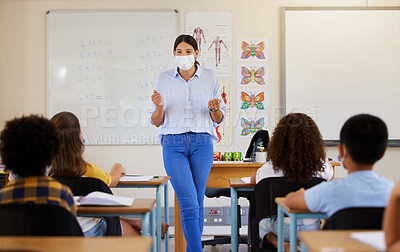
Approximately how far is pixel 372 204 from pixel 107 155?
348 cm

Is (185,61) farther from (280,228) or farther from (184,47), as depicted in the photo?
(280,228)

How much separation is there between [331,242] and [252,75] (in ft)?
11.6

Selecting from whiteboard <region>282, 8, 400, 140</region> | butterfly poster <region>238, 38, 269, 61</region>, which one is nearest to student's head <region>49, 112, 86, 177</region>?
butterfly poster <region>238, 38, 269, 61</region>

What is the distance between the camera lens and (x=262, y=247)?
7.24 ft

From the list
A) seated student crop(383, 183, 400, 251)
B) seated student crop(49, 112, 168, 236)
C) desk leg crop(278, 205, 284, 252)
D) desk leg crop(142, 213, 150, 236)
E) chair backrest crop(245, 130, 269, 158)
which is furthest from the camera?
chair backrest crop(245, 130, 269, 158)

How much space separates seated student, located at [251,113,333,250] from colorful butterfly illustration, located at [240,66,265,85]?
93.9 inches

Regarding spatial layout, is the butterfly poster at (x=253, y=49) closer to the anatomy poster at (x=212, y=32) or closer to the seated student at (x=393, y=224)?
the anatomy poster at (x=212, y=32)

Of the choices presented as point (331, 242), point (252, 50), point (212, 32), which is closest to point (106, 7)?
point (212, 32)

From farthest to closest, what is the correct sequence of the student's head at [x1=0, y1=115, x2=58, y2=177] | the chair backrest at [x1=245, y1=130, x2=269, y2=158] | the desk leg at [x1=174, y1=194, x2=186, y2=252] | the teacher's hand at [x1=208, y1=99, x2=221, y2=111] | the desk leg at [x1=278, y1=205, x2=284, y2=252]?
the chair backrest at [x1=245, y1=130, x2=269, y2=158] < the desk leg at [x1=174, y1=194, x2=186, y2=252] < the teacher's hand at [x1=208, y1=99, x2=221, y2=111] < the desk leg at [x1=278, y1=205, x2=284, y2=252] < the student's head at [x1=0, y1=115, x2=58, y2=177]

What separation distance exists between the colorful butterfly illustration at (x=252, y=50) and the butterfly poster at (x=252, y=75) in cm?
9

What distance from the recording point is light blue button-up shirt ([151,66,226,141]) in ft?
8.74

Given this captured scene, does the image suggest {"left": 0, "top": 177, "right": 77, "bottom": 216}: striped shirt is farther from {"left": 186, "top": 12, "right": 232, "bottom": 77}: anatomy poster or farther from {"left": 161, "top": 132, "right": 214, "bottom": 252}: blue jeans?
{"left": 186, "top": 12, "right": 232, "bottom": 77}: anatomy poster

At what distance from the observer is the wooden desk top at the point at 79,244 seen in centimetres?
100

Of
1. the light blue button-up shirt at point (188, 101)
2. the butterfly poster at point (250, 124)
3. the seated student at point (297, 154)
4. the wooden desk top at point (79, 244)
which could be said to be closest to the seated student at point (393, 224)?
the wooden desk top at point (79, 244)
